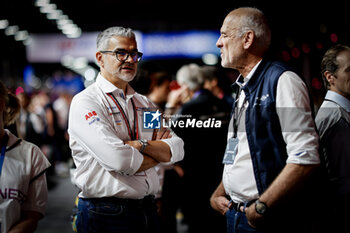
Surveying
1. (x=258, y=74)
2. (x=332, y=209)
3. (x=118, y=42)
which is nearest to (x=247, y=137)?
(x=258, y=74)

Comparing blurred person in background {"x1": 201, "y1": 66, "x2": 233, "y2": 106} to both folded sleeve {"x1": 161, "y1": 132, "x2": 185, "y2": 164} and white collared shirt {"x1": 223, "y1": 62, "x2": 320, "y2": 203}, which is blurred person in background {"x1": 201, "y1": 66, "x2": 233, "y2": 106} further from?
white collared shirt {"x1": 223, "y1": 62, "x2": 320, "y2": 203}

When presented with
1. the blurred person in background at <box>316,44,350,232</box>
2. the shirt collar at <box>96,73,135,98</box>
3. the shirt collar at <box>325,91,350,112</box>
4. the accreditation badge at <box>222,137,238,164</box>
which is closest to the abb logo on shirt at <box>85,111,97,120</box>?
the shirt collar at <box>96,73,135,98</box>

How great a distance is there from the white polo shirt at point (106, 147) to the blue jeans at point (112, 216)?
5 cm

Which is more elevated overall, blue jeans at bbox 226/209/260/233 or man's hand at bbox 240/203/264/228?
man's hand at bbox 240/203/264/228

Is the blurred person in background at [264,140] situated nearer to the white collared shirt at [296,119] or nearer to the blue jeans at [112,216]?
the white collared shirt at [296,119]

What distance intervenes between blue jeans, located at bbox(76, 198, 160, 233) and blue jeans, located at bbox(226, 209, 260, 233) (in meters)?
0.44

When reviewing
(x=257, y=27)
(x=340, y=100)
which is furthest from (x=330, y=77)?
(x=257, y=27)

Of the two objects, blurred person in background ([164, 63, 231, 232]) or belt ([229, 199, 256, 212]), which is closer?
belt ([229, 199, 256, 212])

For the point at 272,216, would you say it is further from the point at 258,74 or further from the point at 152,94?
the point at 152,94

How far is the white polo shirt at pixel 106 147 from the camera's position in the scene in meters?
1.86

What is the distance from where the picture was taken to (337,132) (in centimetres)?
198

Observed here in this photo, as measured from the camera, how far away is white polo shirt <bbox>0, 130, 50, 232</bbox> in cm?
181

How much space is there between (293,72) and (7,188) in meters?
1.41

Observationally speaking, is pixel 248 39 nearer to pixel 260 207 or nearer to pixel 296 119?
pixel 296 119
